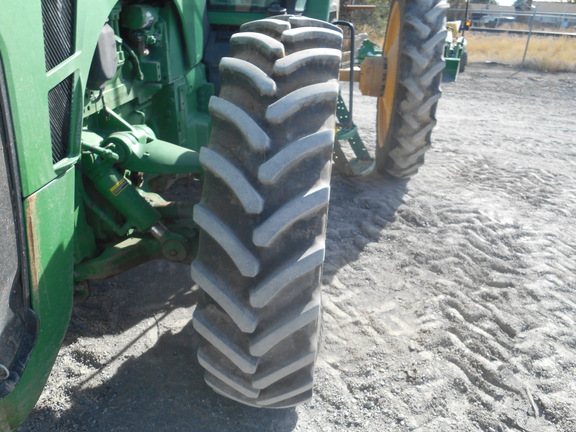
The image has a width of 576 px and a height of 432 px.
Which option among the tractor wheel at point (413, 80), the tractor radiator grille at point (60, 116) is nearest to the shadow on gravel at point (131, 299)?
the tractor radiator grille at point (60, 116)

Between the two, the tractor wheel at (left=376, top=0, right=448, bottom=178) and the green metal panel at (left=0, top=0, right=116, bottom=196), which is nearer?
the green metal panel at (left=0, top=0, right=116, bottom=196)

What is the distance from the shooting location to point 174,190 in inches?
163

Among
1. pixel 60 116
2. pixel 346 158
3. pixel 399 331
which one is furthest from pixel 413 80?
pixel 60 116

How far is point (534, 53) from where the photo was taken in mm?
14375

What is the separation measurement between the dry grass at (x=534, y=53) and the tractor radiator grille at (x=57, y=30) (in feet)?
42.1

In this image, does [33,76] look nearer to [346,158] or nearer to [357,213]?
[357,213]

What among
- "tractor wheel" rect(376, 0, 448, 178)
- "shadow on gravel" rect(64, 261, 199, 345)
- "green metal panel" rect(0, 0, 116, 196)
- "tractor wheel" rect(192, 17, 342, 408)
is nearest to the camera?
"green metal panel" rect(0, 0, 116, 196)

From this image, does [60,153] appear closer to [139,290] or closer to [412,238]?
[139,290]

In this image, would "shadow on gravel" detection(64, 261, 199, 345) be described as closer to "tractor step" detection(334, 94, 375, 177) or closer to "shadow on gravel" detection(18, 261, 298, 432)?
"shadow on gravel" detection(18, 261, 298, 432)

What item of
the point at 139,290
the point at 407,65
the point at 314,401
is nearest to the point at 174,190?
the point at 139,290

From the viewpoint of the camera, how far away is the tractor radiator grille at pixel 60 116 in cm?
168

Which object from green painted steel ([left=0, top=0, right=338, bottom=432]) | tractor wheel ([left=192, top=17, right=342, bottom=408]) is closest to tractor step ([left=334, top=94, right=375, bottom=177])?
green painted steel ([left=0, top=0, right=338, bottom=432])

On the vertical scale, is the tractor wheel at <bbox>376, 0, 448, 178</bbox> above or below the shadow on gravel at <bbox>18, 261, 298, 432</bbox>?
above

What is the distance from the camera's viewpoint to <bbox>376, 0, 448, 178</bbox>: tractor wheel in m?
4.16
